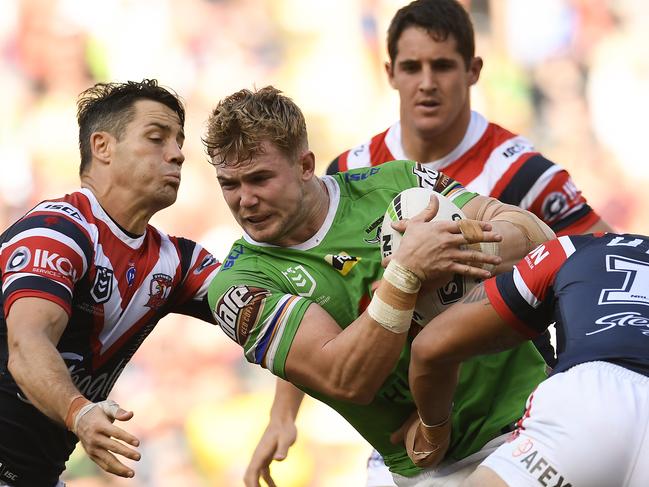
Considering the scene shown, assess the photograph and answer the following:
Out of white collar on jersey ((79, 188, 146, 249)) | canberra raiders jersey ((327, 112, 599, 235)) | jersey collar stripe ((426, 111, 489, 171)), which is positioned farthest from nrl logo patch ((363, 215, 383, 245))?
jersey collar stripe ((426, 111, 489, 171))

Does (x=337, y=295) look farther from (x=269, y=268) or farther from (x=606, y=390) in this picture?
(x=606, y=390)

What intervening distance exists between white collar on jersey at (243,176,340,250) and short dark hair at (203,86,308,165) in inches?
8.6

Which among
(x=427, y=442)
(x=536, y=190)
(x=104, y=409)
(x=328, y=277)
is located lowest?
(x=427, y=442)

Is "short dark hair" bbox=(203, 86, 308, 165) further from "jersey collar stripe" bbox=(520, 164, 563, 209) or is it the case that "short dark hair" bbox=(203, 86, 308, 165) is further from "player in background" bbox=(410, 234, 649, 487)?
"jersey collar stripe" bbox=(520, 164, 563, 209)

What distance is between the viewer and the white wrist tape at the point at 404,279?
3.55 metres

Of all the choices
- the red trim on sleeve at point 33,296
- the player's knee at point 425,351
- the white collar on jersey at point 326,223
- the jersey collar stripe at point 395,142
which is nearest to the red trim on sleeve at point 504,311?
the player's knee at point 425,351

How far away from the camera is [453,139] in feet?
18.6

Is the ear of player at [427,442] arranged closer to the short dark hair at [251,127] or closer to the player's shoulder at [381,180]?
the player's shoulder at [381,180]

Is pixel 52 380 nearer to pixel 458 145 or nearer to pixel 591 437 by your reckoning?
pixel 591 437

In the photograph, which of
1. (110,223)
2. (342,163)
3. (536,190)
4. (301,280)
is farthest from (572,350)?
(342,163)

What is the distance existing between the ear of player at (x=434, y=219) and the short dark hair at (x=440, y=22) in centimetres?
213

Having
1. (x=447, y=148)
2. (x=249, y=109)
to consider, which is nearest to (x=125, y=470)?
(x=249, y=109)

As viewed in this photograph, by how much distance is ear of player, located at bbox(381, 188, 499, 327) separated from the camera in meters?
3.74

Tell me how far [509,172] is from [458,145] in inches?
13.4
